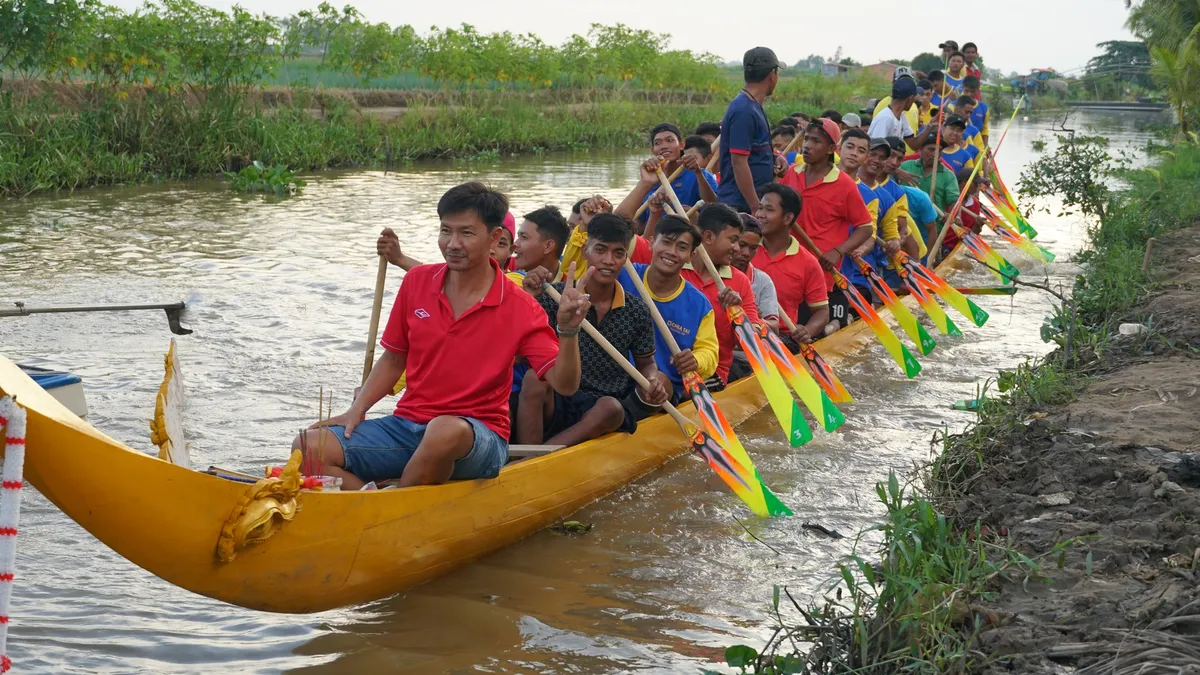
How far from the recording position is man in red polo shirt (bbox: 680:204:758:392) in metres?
5.96

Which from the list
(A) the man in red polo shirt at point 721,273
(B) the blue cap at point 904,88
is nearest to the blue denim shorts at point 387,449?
(A) the man in red polo shirt at point 721,273

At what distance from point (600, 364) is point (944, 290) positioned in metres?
4.39

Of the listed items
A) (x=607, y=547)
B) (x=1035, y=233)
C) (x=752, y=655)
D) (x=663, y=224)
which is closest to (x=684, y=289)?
(x=663, y=224)

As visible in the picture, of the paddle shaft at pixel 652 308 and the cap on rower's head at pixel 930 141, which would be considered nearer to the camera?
the paddle shaft at pixel 652 308

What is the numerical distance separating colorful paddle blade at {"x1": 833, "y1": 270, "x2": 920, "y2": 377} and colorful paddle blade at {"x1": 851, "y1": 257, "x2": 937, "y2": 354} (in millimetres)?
202

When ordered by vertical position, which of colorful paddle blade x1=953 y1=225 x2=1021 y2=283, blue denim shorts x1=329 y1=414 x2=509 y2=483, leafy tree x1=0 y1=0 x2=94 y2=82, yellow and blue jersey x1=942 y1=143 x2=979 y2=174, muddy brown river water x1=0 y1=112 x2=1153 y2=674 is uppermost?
leafy tree x1=0 y1=0 x2=94 y2=82

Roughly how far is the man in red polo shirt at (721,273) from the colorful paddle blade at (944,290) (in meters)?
2.90

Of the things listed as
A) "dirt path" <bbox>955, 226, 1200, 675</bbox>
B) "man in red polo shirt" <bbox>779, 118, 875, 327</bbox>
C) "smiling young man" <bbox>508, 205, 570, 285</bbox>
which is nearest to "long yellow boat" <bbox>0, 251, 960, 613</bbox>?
"smiling young man" <bbox>508, 205, 570, 285</bbox>

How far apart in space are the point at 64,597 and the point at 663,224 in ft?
9.60

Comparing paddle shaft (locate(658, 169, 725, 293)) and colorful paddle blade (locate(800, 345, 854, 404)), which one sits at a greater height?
paddle shaft (locate(658, 169, 725, 293))

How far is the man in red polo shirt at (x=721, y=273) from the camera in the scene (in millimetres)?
5965

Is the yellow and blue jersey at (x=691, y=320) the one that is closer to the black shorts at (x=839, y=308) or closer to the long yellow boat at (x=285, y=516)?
the long yellow boat at (x=285, y=516)

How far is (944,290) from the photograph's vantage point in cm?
879

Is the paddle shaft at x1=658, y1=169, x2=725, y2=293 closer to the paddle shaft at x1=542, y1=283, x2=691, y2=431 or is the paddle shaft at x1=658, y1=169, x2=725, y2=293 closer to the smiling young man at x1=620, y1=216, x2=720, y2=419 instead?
the smiling young man at x1=620, y1=216, x2=720, y2=419
